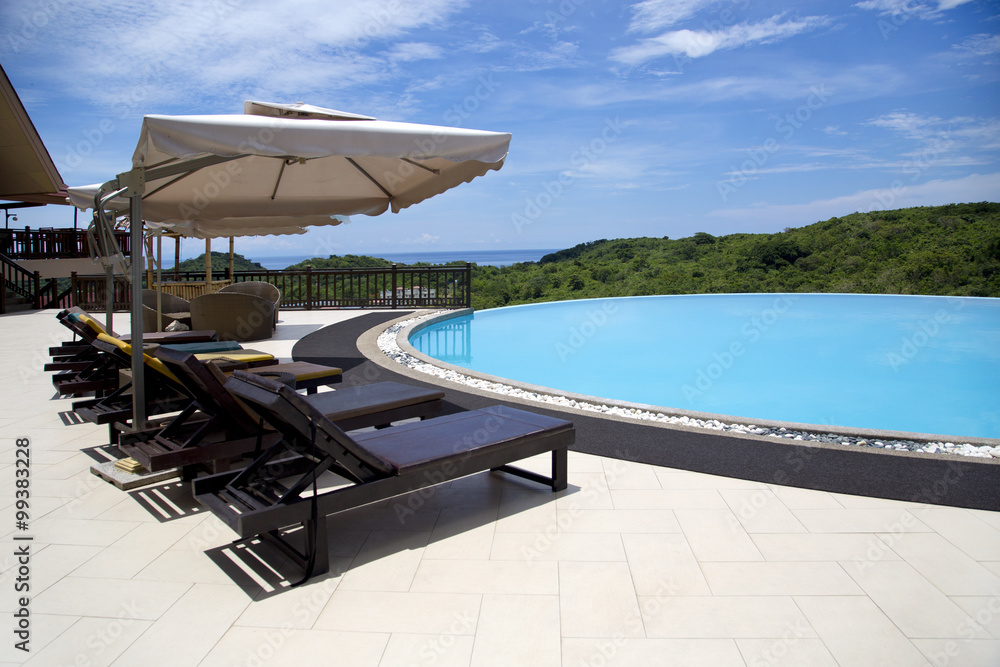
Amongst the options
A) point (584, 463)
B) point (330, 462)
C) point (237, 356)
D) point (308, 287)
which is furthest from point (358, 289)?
point (330, 462)

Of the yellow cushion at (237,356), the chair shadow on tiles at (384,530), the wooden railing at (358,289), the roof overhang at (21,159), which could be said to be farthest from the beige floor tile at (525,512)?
the roof overhang at (21,159)

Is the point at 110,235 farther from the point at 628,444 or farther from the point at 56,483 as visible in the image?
the point at 628,444

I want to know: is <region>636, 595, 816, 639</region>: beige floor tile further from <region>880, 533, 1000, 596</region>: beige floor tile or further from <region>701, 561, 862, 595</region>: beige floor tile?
<region>880, 533, 1000, 596</region>: beige floor tile

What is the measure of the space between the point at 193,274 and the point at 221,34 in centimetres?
625

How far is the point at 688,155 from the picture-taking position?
83.1 ft

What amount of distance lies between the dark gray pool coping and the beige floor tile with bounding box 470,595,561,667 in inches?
66.4

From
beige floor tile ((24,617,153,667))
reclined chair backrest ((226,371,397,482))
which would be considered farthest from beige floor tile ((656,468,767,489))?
beige floor tile ((24,617,153,667))

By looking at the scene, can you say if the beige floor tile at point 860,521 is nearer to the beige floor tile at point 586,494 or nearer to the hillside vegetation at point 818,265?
the beige floor tile at point 586,494

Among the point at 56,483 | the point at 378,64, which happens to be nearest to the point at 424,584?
A: the point at 56,483

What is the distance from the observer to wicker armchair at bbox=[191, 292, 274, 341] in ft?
25.5

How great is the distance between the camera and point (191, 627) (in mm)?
2035

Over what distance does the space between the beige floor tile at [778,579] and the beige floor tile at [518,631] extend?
63cm

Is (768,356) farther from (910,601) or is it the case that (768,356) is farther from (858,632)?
(858,632)

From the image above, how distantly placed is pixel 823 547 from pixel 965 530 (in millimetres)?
689
